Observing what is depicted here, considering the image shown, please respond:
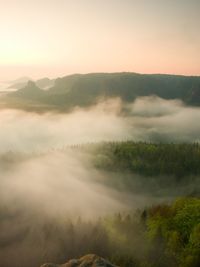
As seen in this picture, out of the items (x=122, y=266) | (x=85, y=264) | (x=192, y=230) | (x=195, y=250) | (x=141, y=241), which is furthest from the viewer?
(x=141, y=241)

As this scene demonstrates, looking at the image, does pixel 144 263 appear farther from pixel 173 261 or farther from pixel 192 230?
pixel 192 230

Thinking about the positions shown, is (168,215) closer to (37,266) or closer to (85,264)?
(37,266)

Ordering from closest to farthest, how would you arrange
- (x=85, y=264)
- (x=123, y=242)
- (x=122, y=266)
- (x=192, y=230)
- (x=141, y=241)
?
1. (x=85, y=264)
2. (x=192, y=230)
3. (x=122, y=266)
4. (x=141, y=241)
5. (x=123, y=242)

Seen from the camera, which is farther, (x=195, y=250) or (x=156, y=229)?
(x=156, y=229)

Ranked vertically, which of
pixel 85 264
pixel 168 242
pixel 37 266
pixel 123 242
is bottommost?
pixel 37 266

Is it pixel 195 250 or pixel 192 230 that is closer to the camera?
pixel 195 250

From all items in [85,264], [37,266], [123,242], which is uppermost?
[85,264]

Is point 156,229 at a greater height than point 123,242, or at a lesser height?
greater

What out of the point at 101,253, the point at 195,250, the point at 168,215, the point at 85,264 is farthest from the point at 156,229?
the point at 85,264

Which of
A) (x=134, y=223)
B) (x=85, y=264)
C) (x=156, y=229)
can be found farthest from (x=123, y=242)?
(x=85, y=264)
